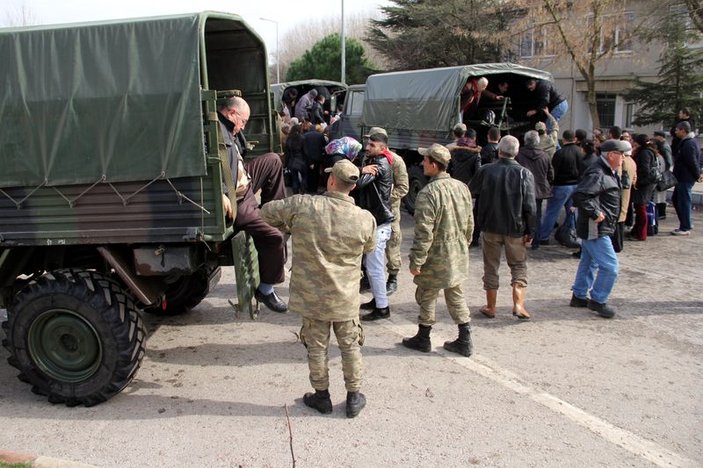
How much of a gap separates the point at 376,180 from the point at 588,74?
15017 mm

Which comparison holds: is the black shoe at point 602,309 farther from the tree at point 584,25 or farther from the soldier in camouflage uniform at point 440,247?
the tree at point 584,25

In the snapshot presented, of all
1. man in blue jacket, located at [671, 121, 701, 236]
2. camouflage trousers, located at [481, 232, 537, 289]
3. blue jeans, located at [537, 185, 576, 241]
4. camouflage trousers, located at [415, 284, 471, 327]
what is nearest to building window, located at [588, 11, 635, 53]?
man in blue jacket, located at [671, 121, 701, 236]

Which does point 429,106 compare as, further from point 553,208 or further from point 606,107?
point 606,107

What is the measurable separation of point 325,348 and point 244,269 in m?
0.89

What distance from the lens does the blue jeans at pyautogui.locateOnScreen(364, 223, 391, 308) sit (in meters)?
6.08

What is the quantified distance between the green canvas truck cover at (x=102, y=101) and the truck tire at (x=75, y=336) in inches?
29.2

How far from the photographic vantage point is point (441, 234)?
5168 mm

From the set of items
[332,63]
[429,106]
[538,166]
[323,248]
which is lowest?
[323,248]

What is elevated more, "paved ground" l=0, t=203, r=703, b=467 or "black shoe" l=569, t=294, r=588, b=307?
"black shoe" l=569, t=294, r=588, b=307

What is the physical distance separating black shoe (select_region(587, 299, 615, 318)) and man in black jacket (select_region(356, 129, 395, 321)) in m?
2.06

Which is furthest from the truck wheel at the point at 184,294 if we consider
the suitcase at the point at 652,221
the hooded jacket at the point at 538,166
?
the suitcase at the point at 652,221

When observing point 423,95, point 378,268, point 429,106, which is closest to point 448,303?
point 378,268

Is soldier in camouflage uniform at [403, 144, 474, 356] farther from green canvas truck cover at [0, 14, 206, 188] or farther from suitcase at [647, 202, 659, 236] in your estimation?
suitcase at [647, 202, 659, 236]

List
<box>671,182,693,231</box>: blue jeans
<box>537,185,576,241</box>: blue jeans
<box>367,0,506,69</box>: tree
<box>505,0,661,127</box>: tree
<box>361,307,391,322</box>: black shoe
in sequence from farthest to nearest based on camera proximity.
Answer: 1. <box>367,0,506,69</box>: tree
2. <box>505,0,661,127</box>: tree
3. <box>671,182,693,231</box>: blue jeans
4. <box>537,185,576,241</box>: blue jeans
5. <box>361,307,391,322</box>: black shoe
